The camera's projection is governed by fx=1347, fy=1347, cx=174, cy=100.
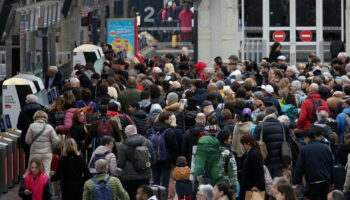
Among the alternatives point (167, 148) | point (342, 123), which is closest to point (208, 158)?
point (167, 148)

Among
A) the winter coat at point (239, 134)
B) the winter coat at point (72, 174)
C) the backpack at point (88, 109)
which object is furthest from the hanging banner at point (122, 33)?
the winter coat at point (72, 174)

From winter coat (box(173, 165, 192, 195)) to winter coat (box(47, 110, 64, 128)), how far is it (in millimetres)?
3135

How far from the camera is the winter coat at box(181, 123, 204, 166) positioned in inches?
832

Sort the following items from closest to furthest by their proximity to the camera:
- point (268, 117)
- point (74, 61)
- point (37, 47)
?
point (268, 117), point (74, 61), point (37, 47)

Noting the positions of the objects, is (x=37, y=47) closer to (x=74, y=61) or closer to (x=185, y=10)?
(x=74, y=61)

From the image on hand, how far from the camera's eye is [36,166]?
61.2 feet

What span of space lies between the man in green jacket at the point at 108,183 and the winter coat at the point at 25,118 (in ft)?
17.1

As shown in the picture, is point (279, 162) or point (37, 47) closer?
point (279, 162)

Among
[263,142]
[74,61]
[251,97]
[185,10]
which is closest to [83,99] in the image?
[251,97]

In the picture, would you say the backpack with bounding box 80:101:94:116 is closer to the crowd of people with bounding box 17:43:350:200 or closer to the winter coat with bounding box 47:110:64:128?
the crowd of people with bounding box 17:43:350:200

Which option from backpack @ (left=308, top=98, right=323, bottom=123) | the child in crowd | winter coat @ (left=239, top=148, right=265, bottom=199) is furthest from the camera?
backpack @ (left=308, top=98, right=323, bottom=123)

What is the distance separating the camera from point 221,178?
19.6m

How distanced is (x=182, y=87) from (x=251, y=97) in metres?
2.45

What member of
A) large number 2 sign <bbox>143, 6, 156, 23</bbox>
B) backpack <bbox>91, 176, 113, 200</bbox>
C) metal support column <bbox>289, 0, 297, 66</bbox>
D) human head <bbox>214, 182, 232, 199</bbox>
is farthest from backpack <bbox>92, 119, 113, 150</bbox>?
large number 2 sign <bbox>143, 6, 156, 23</bbox>
